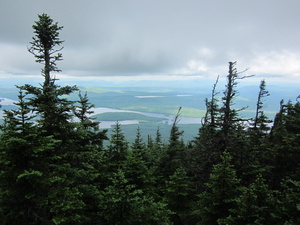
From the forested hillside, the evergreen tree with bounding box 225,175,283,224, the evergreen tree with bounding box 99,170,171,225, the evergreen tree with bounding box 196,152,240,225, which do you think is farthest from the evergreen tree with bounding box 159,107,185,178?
the evergreen tree with bounding box 225,175,283,224

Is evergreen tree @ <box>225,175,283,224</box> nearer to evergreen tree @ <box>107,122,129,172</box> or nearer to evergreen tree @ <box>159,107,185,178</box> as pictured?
evergreen tree @ <box>107,122,129,172</box>

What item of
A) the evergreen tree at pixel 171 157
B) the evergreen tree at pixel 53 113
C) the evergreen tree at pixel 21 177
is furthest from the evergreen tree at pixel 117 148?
the evergreen tree at pixel 21 177

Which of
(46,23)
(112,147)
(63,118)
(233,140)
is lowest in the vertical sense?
(112,147)

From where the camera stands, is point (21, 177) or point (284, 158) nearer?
point (21, 177)

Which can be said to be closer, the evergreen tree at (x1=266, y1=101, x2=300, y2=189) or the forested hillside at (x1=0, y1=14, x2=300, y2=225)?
the forested hillside at (x1=0, y1=14, x2=300, y2=225)

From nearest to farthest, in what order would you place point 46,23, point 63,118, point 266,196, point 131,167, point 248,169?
point 266,196 < point 63,118 < point 46,23 < point 248,169 < point 131,167

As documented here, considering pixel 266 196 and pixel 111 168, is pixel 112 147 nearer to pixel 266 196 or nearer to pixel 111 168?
pixel 111 168

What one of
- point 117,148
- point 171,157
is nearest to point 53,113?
point 117,148

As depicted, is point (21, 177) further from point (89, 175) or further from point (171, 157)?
point (171, 157)

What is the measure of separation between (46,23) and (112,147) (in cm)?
1144

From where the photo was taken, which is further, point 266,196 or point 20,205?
point 266,196

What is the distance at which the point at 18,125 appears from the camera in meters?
7.12

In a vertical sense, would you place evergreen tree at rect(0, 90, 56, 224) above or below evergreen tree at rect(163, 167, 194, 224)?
above

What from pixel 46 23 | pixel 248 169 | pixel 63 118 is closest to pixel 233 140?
pixel 248 169
